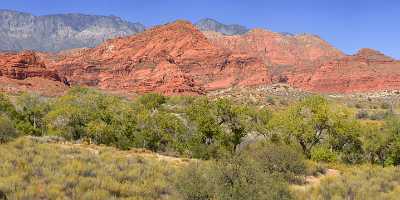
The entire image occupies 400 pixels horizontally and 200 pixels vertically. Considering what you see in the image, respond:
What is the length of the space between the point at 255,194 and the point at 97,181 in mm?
5224

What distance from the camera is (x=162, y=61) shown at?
112 meters

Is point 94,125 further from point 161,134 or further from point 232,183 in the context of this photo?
point 232,183

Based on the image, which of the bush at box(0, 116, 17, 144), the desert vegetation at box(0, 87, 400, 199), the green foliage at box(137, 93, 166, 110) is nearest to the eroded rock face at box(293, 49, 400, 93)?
the green foliage at box(137, 93, 166, 110)

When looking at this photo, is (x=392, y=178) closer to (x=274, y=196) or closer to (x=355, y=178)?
(x=355, y=178)

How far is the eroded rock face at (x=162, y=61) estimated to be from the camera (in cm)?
11731

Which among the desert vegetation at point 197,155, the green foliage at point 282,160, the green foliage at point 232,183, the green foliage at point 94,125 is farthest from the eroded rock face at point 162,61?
the green foliage at point 232,183

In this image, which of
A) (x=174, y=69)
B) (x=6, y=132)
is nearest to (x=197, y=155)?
(x=6, y=132)

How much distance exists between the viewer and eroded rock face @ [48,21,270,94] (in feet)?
385

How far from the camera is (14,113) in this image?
37594mm

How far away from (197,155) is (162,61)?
83.8m

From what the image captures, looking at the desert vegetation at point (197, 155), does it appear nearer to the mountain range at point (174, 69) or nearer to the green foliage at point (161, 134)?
the green foliage at point (161, 134)

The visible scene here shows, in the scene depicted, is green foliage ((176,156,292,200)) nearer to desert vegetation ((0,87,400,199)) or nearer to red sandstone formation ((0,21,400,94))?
desert vegetation ((0,87,400,199))

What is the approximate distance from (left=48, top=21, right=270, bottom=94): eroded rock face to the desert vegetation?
68.5 metres

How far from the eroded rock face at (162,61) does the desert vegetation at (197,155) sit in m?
68.5
